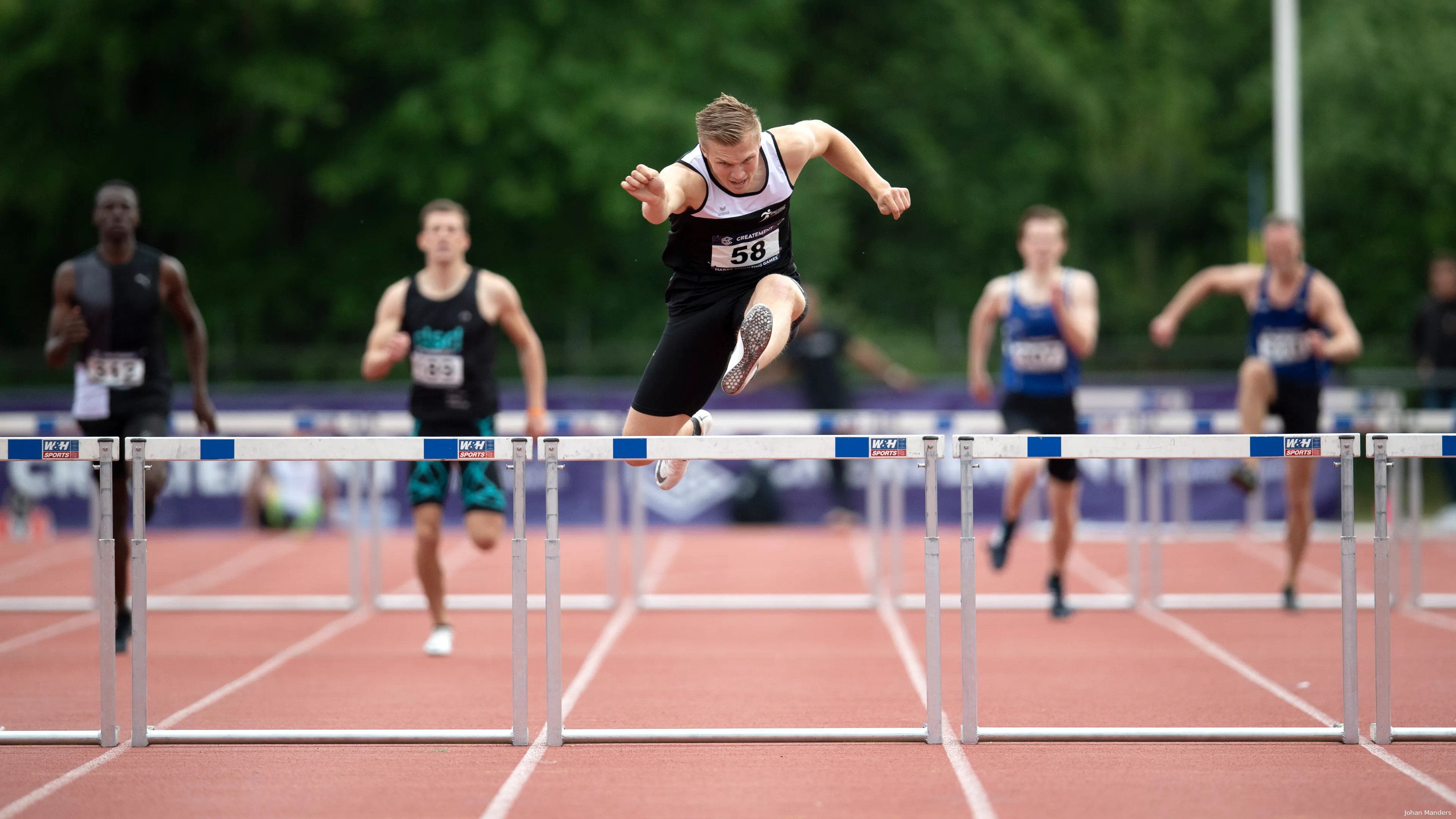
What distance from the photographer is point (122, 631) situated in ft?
24.1

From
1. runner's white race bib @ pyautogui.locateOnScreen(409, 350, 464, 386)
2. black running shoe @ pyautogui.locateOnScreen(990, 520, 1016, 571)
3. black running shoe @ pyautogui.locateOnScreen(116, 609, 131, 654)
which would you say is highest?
runner's white race bib @ pyautogui.locateOnScreen(409, 350, 464, 386)

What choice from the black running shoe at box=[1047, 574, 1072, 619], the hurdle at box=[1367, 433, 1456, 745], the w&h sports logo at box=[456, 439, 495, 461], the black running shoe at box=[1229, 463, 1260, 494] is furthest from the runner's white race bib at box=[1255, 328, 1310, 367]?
the w&h sports logo at box=[456, 439, 495, 461]

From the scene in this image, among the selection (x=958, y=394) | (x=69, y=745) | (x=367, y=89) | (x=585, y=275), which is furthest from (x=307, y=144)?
(x=69, y=745)

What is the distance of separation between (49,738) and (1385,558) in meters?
4.87

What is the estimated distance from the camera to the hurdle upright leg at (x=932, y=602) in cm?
515

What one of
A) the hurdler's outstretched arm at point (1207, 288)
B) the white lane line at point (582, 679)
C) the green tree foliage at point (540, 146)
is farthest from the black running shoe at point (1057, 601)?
the green tree foliage at point (540, 146)

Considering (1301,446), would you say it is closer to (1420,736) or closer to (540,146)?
(1420,736)

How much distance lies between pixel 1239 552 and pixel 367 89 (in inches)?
625

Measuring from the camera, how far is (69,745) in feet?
17.5

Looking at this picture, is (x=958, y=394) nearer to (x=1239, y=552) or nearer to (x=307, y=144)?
(x=1239, y=552)

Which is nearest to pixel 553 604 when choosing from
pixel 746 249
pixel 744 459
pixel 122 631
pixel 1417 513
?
pixel 744 459

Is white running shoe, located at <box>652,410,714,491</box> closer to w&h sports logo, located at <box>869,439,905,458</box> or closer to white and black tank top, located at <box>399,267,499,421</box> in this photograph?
w&h sports logo, located at <box>869,439,905,458</box>

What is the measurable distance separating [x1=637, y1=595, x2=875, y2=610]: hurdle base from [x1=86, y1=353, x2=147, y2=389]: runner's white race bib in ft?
10.3

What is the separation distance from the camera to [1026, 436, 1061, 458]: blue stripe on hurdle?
5184 mm
